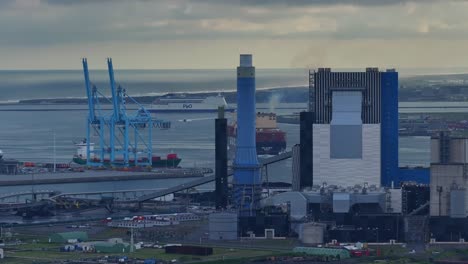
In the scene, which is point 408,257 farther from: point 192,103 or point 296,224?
point 192,103

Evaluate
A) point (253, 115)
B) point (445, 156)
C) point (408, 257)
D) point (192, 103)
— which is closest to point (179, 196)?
point (253, 115)

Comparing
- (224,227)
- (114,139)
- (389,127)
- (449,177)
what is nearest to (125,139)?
(114,139)

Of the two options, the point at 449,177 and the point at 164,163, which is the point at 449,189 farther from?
the point at 164,163

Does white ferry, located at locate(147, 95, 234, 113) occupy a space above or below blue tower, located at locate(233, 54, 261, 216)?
above

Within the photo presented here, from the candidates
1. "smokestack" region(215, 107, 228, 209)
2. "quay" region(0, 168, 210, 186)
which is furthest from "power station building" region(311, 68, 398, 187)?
"quay" region(0, 168, 210, 186)

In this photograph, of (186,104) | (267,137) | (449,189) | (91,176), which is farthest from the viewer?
(186,104)

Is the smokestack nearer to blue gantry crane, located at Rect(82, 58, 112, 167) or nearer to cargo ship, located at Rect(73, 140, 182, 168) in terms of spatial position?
cargo ship, located at Rect(73, 140, 182, 168)
